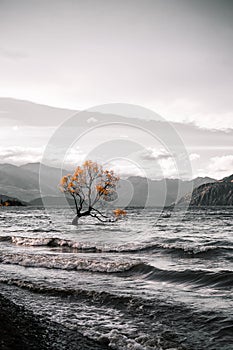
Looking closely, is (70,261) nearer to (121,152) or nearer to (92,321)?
(92,321)

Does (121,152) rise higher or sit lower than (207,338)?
higher

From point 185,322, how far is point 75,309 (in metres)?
3.58

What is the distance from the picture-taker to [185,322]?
903cm

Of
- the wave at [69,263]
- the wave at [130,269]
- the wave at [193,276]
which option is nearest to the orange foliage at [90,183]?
the wave at [130,269]

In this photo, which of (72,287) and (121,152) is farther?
(121,152)

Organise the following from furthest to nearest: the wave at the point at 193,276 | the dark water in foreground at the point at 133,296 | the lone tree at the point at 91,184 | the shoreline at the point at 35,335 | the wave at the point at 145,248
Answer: the lone tree at the point at 91,184 < the wave at the point at 145,248 < the wave at the point at 193,276 < the dark water in foreground at the point at 133,296 < the shoreline at the point at 35,335

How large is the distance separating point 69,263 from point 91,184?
31453mm

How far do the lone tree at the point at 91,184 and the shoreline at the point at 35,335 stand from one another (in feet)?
129

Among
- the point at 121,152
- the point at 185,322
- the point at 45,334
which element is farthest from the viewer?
the point at 121,152

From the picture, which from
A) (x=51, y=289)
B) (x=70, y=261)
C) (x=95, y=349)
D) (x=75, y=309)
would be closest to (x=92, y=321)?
(x=75, y=309)

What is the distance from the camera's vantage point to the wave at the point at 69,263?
16812 mm

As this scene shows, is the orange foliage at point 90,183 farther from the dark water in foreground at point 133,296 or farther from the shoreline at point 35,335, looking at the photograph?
the shoreline at point 35,335

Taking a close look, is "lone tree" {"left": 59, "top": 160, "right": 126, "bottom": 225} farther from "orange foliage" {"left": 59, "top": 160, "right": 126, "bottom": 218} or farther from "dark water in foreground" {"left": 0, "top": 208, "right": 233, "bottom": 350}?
"dark water in foreground" {"left": 0, "top": 208, "right": 233, "bottom": 350}

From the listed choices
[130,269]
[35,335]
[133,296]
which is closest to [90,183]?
[130,269]
